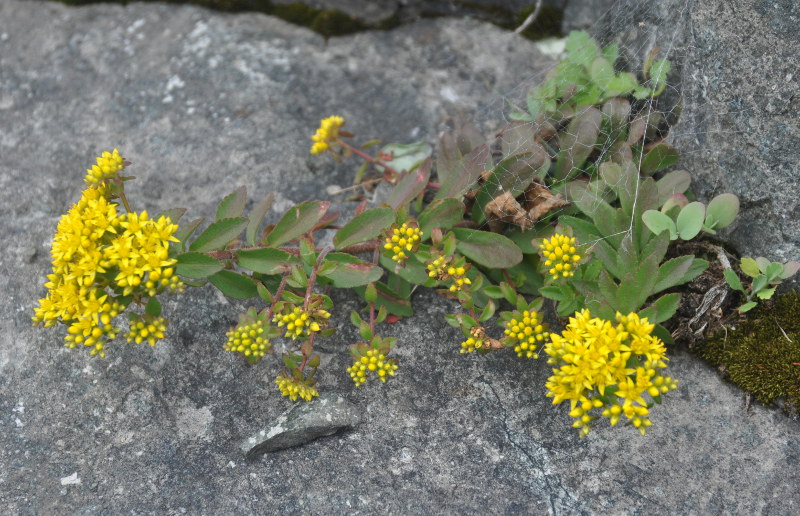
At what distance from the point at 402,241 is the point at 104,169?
2.79 feet

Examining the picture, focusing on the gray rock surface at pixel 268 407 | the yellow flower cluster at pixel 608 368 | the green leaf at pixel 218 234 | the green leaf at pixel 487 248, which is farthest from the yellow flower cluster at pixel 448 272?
the green leaf at pixel 218 234

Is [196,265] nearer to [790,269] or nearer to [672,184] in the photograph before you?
[672,184]

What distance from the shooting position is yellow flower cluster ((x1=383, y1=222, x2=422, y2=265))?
2.00m

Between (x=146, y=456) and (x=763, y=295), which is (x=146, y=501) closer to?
(x=146, y=456)

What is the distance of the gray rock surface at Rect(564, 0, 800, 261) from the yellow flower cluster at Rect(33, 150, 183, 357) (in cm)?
160

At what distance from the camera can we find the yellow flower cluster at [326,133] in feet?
8.02

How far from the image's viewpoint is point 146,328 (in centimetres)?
185

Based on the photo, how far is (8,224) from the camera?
242 cm

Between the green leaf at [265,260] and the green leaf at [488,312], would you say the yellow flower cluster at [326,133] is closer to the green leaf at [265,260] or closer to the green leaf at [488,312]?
the green leaf at [265,260]

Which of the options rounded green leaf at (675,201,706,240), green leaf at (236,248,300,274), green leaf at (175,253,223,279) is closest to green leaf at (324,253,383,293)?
green leaf at (236,248,300,274)

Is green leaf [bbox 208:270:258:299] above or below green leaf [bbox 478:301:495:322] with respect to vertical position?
below

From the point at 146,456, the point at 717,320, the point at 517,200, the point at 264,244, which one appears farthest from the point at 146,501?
the point at 717,320

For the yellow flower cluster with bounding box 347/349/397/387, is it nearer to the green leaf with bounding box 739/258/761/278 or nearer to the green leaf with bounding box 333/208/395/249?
the green leaf with bounding box 333/208/395/249

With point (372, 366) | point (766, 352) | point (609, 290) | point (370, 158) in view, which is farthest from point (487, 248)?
point (766, 352)
